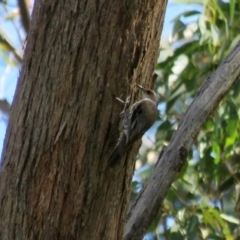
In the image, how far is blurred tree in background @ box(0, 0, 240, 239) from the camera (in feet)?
10.8

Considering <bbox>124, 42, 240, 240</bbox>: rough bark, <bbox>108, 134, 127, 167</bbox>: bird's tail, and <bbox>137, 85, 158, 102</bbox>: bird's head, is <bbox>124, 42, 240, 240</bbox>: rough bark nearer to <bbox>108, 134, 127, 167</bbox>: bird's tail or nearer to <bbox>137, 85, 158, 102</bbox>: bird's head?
<bbox>137, 85, 158, 102</bbox>: bird's head

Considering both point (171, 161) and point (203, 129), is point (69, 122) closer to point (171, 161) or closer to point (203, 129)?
point (171, 161)

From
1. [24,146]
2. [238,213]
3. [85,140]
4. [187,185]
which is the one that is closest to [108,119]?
[85,140]

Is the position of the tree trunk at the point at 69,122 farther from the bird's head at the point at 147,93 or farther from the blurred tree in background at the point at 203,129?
the blurred tree in background at the point at 203,129

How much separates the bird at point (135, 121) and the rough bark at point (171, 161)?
0.10 meters

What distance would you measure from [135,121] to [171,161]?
16 cm

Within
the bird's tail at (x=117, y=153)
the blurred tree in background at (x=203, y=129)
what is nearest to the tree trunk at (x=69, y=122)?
the bird's tail at (x=117, y=153)

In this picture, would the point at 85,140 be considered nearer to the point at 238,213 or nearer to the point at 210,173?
the point at 210,173

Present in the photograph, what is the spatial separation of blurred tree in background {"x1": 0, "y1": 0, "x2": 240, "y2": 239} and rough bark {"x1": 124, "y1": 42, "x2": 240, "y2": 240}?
80 centimetres

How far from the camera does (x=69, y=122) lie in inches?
80.6

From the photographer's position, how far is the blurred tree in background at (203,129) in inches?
129

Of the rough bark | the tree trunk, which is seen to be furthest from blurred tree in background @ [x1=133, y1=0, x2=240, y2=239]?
the tree trunk

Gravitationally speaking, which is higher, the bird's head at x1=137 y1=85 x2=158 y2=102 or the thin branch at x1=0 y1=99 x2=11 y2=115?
the thin branch at x1=0 y1=99 x2=11 y2=115

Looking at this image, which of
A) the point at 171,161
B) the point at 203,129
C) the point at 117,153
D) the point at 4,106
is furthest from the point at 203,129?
the point at 117,153
